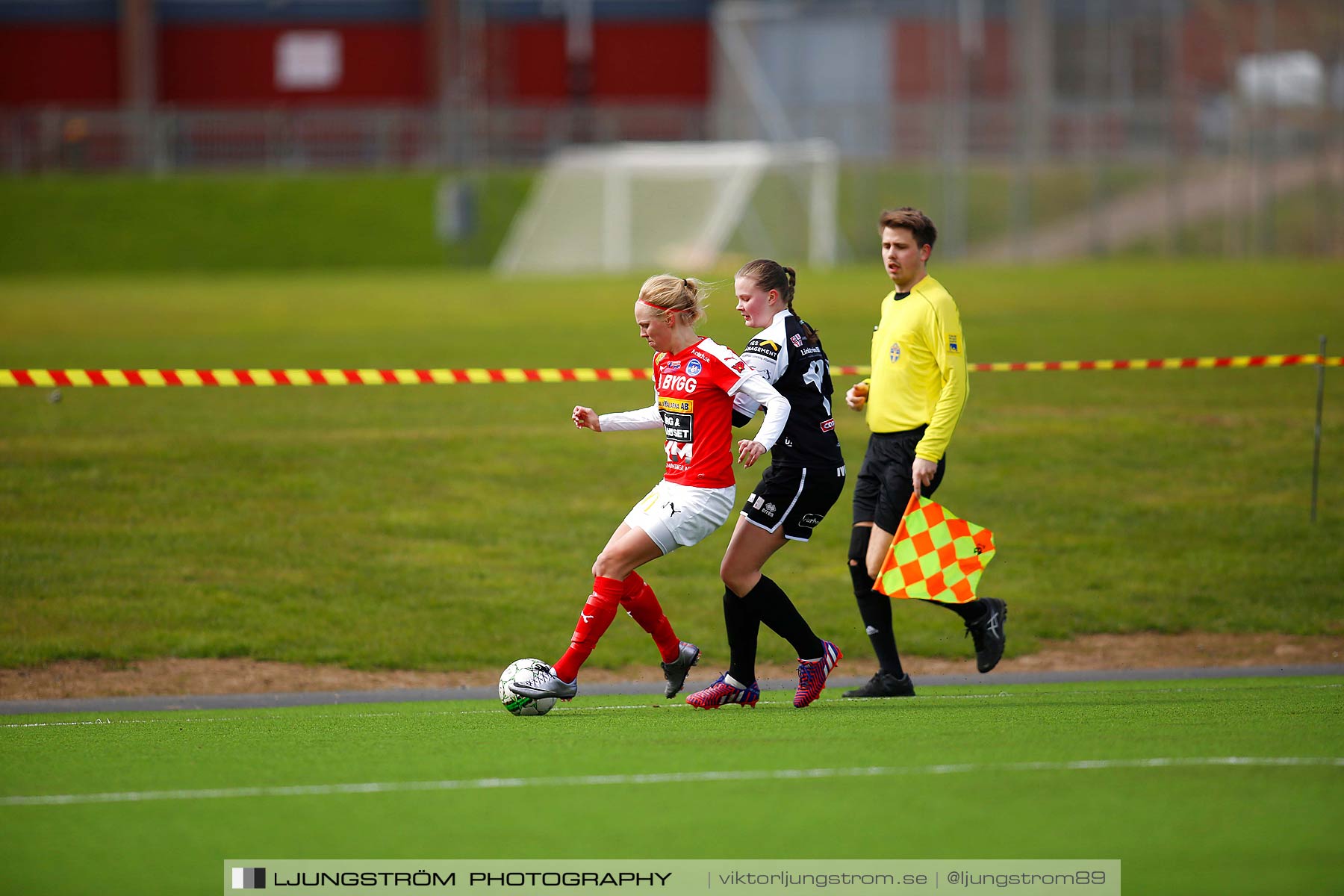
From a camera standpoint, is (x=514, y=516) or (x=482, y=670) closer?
(x=482, y=670)

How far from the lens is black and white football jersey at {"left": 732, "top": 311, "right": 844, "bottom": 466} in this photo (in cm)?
730

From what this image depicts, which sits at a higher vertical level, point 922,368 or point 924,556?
point 922,368

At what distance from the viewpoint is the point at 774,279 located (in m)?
7.35

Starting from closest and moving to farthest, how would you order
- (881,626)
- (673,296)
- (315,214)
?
(673,296) < (881,626) < (315,214)

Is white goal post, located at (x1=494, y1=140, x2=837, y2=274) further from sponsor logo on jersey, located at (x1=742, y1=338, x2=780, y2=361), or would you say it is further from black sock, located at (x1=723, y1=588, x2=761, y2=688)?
sponsor logo on jersey, located at (x1=742, y1=338, x2=780, y2=361)

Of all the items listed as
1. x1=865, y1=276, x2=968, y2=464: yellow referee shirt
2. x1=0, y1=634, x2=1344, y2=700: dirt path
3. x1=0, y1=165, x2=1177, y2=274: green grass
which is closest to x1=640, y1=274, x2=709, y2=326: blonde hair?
x1=865, y1=276, x2=968, y2=464: yellow referee shirt

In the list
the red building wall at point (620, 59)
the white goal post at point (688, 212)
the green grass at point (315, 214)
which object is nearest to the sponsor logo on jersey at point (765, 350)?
the white goal post at point (688, 212)

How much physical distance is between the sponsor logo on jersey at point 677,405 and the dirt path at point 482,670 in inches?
136

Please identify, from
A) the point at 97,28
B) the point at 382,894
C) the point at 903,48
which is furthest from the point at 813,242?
the point at 382,894

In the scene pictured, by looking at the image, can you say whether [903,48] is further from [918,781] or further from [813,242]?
[918,781]

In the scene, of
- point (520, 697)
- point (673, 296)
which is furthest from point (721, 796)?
point (673, 296)

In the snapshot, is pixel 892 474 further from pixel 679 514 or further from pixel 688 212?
pixel 688 212

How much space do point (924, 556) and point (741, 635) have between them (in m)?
0.96

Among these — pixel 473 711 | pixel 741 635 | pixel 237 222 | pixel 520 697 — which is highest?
pixel 237 222
